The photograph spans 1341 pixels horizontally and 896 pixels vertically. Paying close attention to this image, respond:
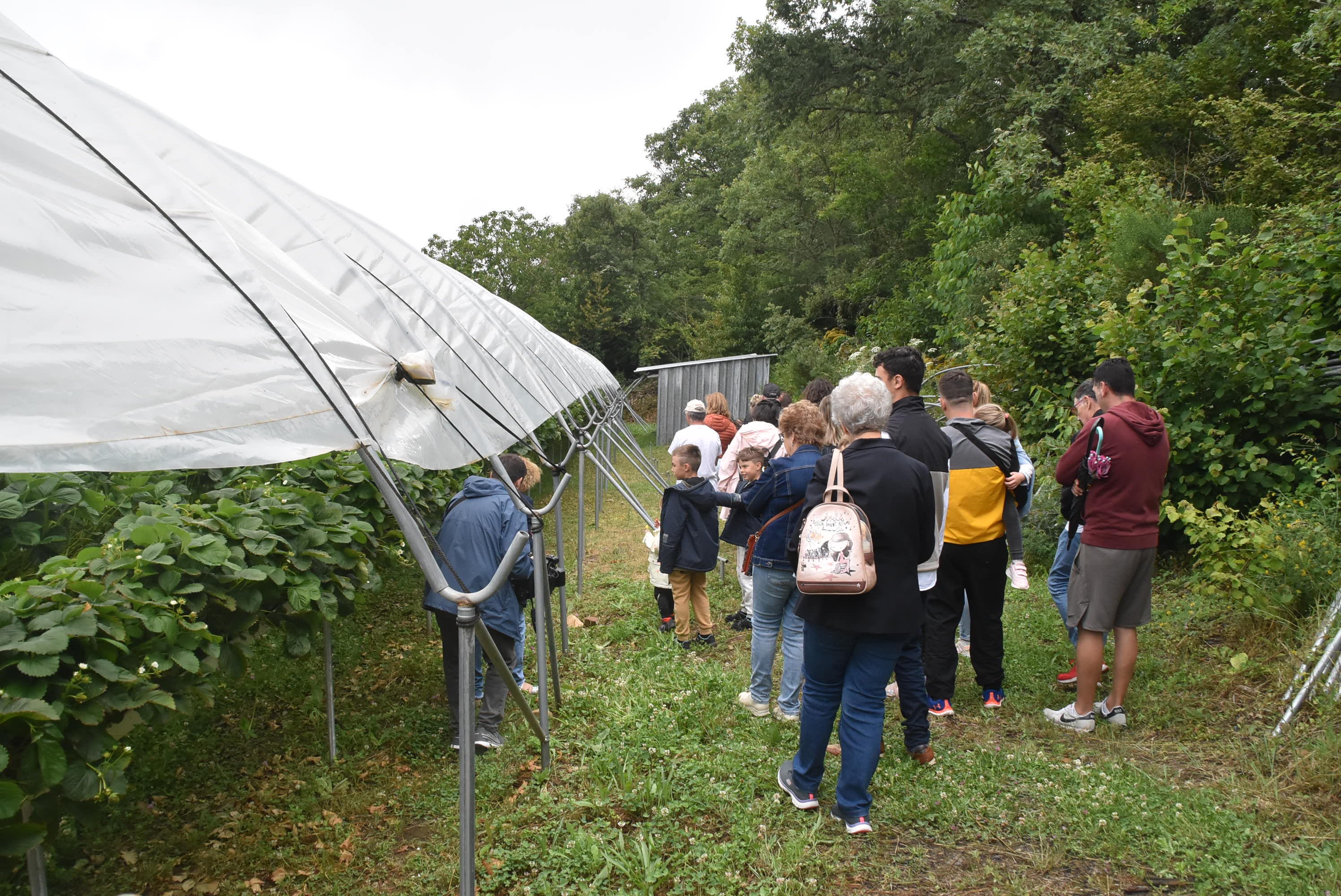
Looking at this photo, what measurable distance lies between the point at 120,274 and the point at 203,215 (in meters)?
0.41

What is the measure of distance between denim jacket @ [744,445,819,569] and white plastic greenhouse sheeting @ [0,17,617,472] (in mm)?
1709

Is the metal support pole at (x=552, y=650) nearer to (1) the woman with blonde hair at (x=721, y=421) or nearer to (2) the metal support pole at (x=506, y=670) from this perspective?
(2) the metal support pole at (x=506, y=670)

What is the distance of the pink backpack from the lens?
3.10m

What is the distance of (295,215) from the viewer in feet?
15.4

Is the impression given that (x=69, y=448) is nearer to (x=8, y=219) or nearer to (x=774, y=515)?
(x=8, y=219)

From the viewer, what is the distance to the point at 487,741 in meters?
4.35

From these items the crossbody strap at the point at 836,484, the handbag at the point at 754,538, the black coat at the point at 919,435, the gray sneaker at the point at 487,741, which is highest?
the black coat at the point at 919,435

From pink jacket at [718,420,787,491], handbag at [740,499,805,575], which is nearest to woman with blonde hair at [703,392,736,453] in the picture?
pink jacket at [718,420,787,491]

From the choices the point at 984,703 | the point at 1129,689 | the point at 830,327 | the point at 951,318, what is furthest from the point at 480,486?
the point at 830,327

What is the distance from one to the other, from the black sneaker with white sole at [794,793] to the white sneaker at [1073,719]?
1525 millimetres

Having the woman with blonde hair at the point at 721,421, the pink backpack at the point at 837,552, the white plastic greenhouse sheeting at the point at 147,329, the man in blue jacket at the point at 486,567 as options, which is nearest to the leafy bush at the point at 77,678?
the white plastic greenhouse sheeting at the point at 147,329

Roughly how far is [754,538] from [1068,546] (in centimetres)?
181

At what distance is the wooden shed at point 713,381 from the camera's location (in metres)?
18.9

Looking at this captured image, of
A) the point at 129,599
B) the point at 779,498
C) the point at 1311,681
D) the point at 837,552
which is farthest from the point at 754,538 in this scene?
the point at 129,599
